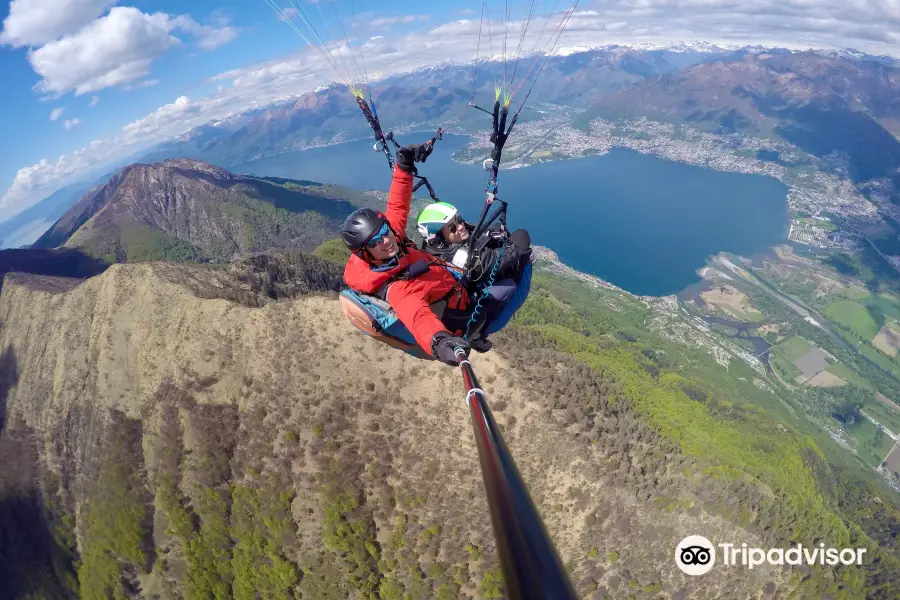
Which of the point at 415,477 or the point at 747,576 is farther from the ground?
the point at 415,477

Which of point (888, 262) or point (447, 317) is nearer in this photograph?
point (447, 317)

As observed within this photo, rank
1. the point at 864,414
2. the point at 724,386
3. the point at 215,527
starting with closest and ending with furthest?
the point at 215,527
the point at 724,386
the point at 864,414

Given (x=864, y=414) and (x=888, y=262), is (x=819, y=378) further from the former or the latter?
(x=888, y=262)

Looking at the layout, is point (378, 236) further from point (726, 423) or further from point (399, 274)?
point (726, 423)

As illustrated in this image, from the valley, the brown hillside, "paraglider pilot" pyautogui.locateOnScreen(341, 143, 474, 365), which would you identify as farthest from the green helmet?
the valley

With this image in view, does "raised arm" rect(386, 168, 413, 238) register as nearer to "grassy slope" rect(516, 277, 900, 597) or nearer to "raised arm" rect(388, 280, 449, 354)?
"raised arm" rect(388, 280, 449, 354)

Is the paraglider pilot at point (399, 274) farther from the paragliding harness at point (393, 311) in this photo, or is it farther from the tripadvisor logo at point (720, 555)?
the tripadvisor logo at point (720, 555)

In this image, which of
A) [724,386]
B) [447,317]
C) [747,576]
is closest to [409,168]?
[447,317]

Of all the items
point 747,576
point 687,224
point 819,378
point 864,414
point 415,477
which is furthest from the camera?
point 687,224
